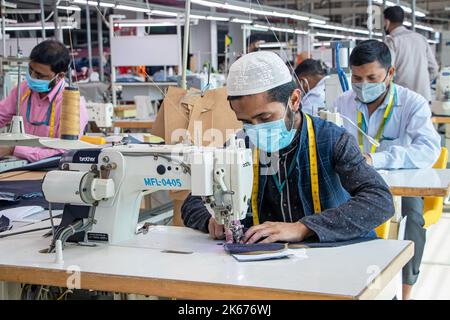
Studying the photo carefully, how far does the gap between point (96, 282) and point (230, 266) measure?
0.32m

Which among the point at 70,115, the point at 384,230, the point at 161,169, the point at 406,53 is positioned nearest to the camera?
the point at 161,169

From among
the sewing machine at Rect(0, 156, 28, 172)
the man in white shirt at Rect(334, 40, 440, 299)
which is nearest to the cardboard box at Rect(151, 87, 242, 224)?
the man in white shirt at Rect(334, 40, 440, 299)

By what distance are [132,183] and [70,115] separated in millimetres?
392

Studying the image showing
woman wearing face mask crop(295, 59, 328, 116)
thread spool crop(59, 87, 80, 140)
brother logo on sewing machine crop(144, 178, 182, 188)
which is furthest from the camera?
woman wearing face mask crop(295, 59, 328, 116)

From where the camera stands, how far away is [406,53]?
543 cm

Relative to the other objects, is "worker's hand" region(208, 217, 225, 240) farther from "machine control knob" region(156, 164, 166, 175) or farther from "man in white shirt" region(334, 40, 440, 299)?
"man in white shirt" region(334, 40, 440, 299)

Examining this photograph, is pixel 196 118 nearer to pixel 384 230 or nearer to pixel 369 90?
pixel 369 90

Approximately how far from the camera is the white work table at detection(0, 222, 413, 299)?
1.36m

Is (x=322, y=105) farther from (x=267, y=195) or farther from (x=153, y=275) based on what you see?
(x=153, y=275)

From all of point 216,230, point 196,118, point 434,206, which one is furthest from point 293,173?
point 434,206

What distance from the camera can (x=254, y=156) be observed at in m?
2.05

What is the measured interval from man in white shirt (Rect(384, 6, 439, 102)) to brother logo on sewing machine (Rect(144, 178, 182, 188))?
4063mm

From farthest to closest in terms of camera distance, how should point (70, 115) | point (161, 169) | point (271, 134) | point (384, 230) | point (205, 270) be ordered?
1. point (384, 230)
2. point (70, 115)
3. point (271, 134)
4. point (161, 169)
5. point (205, 270)

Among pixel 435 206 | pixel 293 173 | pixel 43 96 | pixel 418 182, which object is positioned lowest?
pixel 435 206
